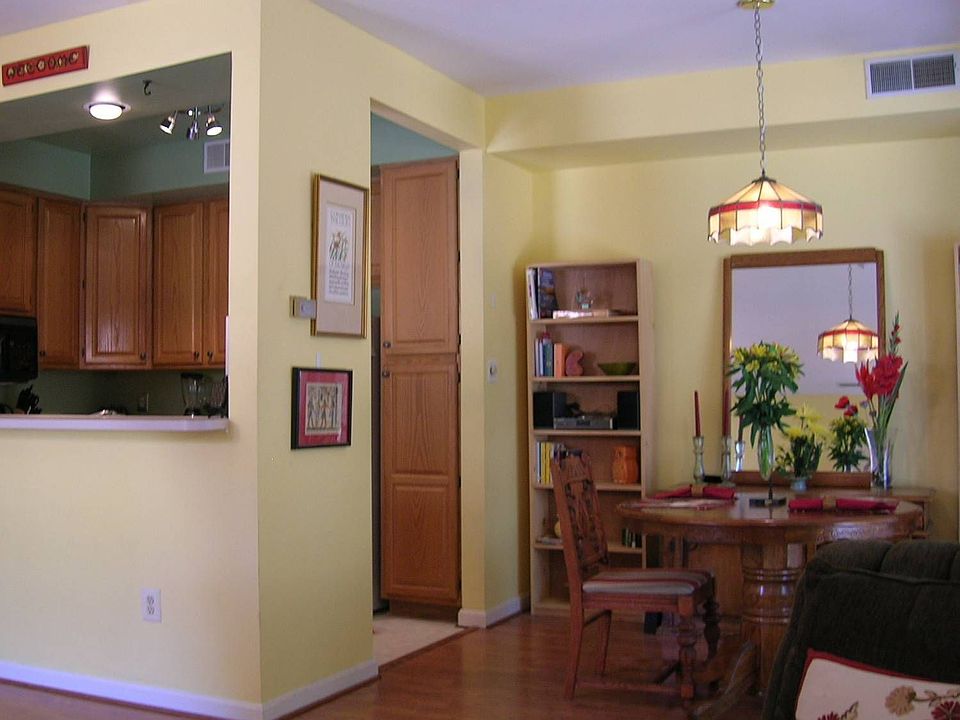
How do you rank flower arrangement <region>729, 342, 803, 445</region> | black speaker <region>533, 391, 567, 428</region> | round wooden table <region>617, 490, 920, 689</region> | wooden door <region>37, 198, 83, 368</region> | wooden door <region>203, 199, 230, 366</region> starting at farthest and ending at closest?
wooden door <region>203, 199, 230, 366</region>
wooden door <region>37, 198, 83, 368</region>
black speaker <region>533, 391, 567, 428</region>
flower arrangement <region>729, 342, 803, 445</region>
round wooden table <region>617, 490, 920, 689</region>

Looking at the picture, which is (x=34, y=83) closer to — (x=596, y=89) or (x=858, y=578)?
(x=596, y=89)

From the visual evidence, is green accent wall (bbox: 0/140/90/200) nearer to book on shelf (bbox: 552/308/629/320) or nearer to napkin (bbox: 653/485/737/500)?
book on shelf (bbox: 552/308/629/320)

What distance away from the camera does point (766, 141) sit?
18.3 feet

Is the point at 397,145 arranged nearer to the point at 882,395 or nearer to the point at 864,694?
the point at 882,395

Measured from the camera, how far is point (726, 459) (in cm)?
568

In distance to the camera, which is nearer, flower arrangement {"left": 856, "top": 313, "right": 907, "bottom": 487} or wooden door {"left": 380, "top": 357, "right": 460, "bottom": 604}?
flower arrangement {"left": 856, "top": 313, "right": 907, "bottom": 487}

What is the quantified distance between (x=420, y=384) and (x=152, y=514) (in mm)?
1962

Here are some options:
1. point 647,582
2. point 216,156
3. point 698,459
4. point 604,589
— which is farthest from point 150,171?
point 647,582

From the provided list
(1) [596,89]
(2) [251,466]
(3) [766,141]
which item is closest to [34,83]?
(2) [251,466]

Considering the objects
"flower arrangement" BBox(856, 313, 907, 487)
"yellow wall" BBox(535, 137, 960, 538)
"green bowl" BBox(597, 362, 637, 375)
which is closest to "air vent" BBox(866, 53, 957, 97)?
"yellow wall" BBox(535, 137, 960, 538)

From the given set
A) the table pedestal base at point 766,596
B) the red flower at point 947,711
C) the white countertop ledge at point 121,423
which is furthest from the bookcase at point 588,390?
the red flower at point 947,711

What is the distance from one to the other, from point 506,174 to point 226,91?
1743mm

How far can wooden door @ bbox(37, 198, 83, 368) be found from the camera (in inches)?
262

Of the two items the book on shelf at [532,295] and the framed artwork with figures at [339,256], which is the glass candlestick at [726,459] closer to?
the book on shelf at [532,295]
